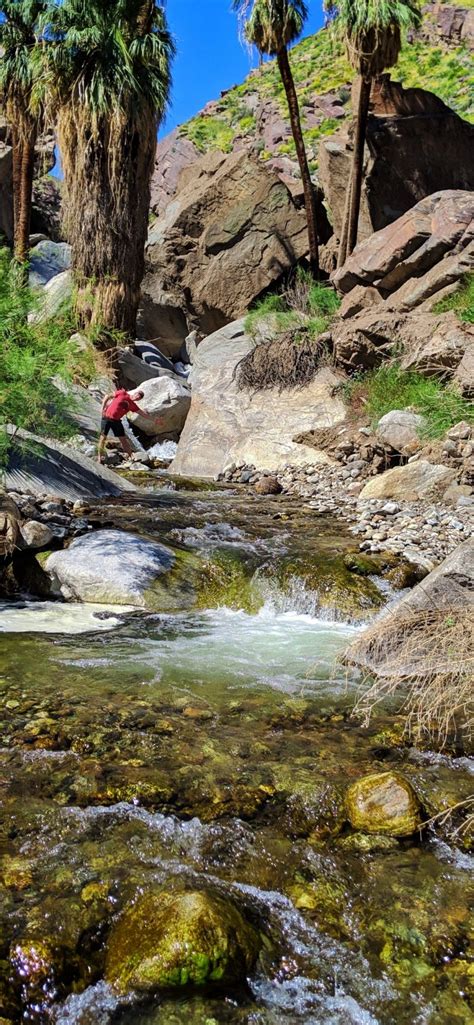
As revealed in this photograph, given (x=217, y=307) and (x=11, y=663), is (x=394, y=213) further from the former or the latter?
(x=11, y=663)

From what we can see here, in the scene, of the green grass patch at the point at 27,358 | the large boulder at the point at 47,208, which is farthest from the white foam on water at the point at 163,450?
the large boulder at the point at 47,208

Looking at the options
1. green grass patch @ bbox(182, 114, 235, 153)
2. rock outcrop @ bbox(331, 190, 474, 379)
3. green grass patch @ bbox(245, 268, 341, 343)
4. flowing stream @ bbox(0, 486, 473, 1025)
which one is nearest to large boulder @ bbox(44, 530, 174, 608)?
flowing stream @ bbox(0, 486, 473, 1025)

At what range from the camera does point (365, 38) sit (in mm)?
16531

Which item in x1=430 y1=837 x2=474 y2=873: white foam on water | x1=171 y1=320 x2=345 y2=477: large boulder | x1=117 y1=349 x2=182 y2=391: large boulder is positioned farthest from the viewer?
x1=117 y1=349 x2=182 y2=391: large boulder

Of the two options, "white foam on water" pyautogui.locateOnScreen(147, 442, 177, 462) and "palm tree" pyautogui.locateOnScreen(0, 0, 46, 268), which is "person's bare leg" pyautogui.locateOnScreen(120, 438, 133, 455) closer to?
"white foam on water" pyautogui.locateOnScreen(147, 442, 177, 462)

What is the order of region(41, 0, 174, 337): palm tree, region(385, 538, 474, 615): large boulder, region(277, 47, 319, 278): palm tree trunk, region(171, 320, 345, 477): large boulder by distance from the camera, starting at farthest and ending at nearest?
region(277, 47, 319, 278): palm tree trunk
region(41, 0, 174, 337): palm tree
region(171, 320, 345, 477): large boulder
region(385, 538, 474, 615): large boulder

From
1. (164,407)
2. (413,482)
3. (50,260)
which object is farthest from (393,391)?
(50,260)

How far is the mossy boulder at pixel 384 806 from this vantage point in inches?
125

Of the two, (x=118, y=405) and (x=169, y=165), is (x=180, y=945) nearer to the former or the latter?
(x=118, y=405)

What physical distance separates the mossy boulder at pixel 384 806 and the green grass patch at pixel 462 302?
10215mm

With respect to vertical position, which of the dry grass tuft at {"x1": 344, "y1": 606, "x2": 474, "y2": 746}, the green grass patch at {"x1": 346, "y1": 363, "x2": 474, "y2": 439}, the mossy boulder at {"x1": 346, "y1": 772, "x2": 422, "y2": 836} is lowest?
the mossy boulder at {"x1": 346, "y1": 772, "x2": 422, "y2": 836}

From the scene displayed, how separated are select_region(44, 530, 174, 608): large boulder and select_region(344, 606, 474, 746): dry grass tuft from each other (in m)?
2.58

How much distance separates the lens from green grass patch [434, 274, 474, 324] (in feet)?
40.4

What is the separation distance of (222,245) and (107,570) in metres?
15.4
